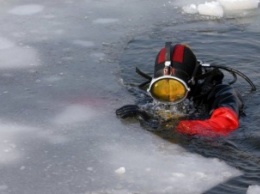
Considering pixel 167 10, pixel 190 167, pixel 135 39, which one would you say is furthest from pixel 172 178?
pixel 167 10

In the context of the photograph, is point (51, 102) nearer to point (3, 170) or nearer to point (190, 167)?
point (3, 170)

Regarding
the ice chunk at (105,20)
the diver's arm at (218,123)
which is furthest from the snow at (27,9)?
the diver's arm at (218,123)

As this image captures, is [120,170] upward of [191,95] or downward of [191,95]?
downward

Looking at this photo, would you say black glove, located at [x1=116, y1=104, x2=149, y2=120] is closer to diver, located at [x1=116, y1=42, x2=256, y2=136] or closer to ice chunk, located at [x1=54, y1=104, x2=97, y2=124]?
diver, located at [x1=116, y1=42, x2=256, y2=136]

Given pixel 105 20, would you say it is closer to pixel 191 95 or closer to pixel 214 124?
pixel 191 95

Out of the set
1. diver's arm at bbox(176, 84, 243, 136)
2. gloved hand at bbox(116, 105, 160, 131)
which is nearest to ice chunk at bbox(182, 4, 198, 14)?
diver's arm at bbox(176, 84, 243, 136)

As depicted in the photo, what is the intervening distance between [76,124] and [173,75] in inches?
30.9

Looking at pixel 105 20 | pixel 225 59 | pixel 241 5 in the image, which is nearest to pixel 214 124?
pixel 225 59

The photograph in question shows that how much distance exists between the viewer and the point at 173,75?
12.4ft

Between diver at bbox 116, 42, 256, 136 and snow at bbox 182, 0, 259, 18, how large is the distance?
2.35 meters

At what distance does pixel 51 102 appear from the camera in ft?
13.7

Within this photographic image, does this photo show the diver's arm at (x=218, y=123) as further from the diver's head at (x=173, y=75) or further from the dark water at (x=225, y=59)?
the diver's head at (x=173, y=75)

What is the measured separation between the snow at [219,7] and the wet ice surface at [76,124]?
2.01ft

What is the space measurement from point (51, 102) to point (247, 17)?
312cm
